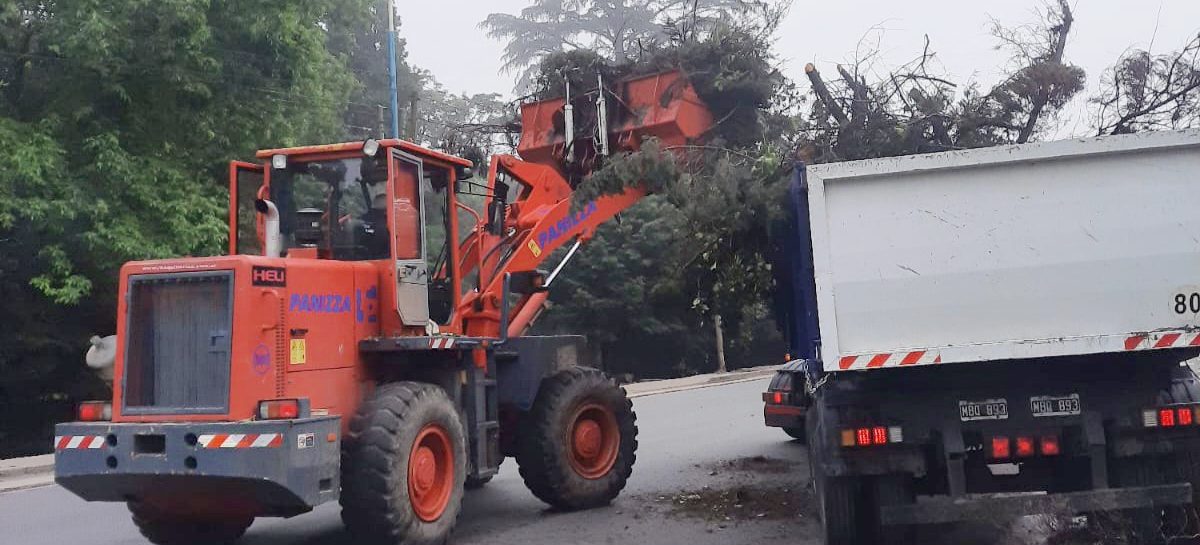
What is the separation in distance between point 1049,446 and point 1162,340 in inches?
35.1

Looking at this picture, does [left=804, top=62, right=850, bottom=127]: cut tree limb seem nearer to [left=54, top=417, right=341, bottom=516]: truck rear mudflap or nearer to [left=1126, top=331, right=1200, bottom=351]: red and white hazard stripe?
[left=1126, top=331, right=1200, bottom=351]: red and white hazard stripe

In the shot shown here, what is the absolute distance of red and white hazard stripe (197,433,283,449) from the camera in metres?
6.88

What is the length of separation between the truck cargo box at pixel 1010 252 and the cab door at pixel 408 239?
10.4 feet

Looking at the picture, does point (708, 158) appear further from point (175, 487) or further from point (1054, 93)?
point (175, 487)

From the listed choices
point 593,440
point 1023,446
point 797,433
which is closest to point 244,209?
point 593,440

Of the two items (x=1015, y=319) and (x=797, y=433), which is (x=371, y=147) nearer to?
(x=1015, y=319)

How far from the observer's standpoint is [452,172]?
927 centimetres

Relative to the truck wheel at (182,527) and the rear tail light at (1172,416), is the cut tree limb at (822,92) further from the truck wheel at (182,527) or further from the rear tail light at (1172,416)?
the truck wheel at (182,527)

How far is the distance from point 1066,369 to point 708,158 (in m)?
3.89

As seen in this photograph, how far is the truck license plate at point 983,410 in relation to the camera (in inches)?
270

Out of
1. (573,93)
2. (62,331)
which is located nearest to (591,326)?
(62,331)

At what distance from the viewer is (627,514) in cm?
968

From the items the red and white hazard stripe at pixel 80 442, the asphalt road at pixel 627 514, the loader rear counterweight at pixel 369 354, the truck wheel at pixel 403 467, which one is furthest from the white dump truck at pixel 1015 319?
the red and white hazard stripe at pixel 80 442

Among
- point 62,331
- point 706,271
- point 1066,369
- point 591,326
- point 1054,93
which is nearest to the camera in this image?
point 1066,369
